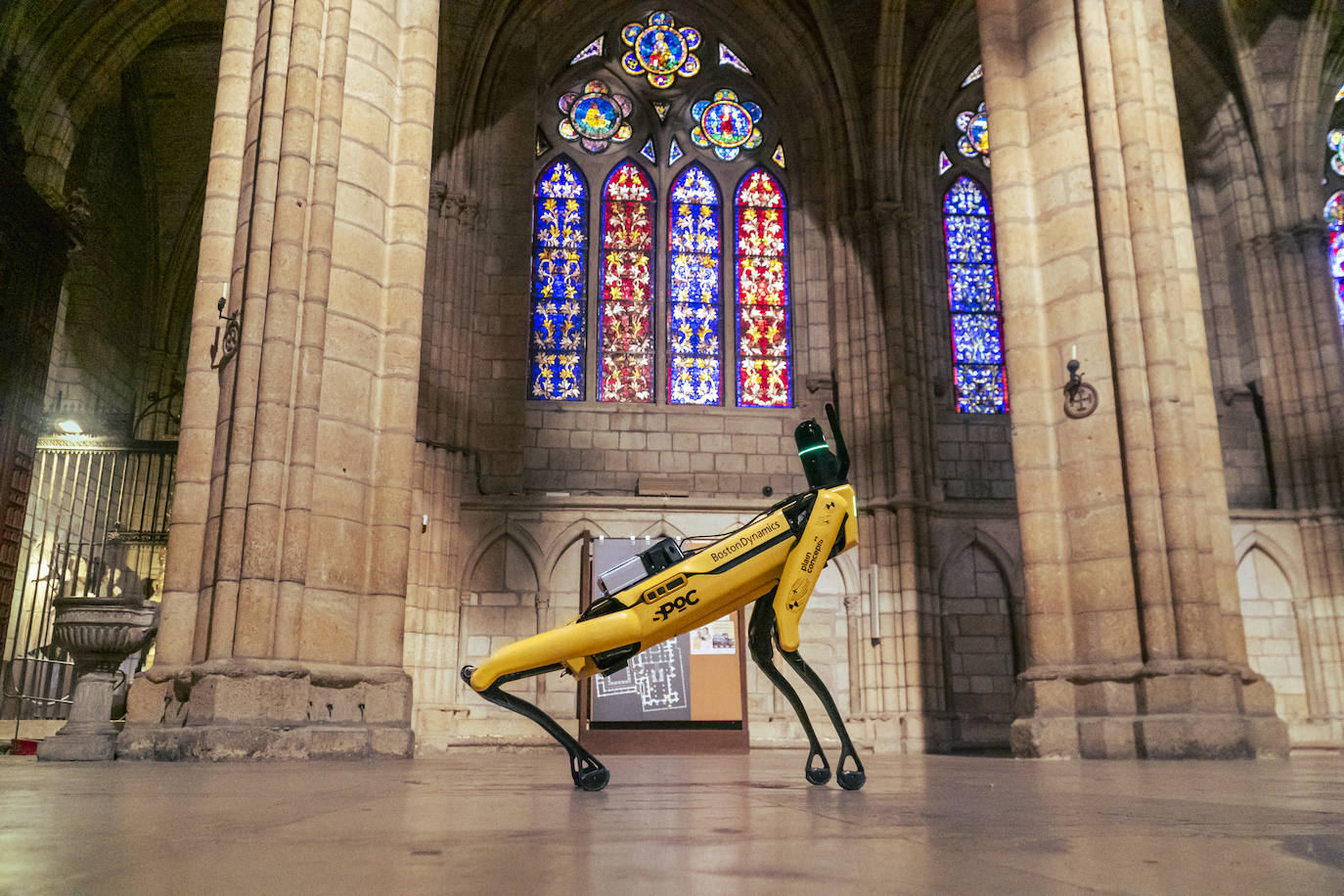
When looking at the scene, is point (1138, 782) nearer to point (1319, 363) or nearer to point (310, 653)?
point (310, 653)

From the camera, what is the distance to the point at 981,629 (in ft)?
46.2

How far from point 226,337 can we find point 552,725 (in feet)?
12.2

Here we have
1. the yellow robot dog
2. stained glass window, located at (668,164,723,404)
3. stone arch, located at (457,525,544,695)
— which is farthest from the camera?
stained glass window, located at (668,164,723,404)

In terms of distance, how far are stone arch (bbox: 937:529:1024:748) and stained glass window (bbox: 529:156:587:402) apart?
5802mm

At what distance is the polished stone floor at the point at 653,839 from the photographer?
1271 millimetres

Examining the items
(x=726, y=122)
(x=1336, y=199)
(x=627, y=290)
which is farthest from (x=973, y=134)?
(x=627, y=290)

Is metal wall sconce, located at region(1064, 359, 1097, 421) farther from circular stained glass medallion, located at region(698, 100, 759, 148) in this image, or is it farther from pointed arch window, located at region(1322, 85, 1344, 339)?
pointed arch window, located at region(1322, 85, 1344, 339)

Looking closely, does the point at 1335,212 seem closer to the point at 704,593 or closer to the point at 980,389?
the point at 980,389

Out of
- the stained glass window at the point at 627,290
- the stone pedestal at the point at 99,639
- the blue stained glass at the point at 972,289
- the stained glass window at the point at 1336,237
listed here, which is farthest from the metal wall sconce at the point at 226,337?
the stained glass window at the point at 1336,237

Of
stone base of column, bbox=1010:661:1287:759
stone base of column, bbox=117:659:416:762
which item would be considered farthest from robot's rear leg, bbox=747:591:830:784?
stone base of column, bbox=1010:661:1287:759

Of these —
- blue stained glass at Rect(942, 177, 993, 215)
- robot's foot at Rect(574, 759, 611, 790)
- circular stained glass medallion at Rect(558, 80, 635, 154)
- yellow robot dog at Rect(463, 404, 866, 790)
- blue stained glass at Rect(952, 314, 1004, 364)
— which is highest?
circular stained glass medallion at Rect(558, 80, 635, 154)

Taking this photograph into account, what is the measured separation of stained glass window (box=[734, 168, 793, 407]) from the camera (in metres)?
15.0

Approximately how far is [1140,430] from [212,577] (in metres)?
5.72

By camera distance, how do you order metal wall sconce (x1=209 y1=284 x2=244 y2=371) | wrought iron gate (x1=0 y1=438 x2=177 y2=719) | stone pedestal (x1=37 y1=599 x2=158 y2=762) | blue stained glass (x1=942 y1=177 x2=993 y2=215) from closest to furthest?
1. metal wall sconce (x1=209 y1=284 x2=244 y2=371)
2. stone pedestal (x1=37 y1=599 x2=158 y2=762)
3. wrought iron gate (x1=0 y1=438 x2=177 y2=719)
4. blue stained glass (x1=942 y1=177 x2=993 y2=215)
